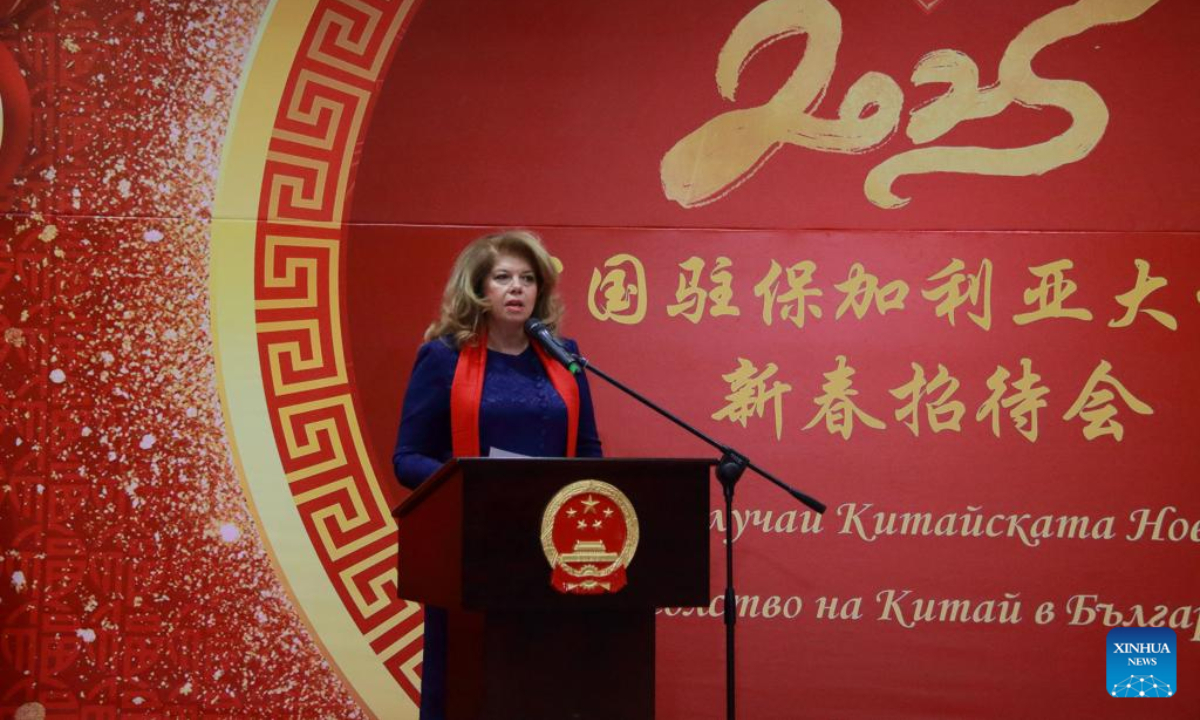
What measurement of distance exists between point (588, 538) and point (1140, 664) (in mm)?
2072

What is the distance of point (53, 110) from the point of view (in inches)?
132

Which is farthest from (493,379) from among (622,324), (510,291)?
(622,324)

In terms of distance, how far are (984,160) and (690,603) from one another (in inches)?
74.9

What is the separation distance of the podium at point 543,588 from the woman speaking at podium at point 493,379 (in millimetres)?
339

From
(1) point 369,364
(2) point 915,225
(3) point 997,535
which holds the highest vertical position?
(2) point 915,225

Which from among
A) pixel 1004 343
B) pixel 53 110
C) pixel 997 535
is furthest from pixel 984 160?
pixel 53 110

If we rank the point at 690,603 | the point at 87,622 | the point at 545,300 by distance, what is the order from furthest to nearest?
the point at 87,622, the point at 545,300, the point at 690,603

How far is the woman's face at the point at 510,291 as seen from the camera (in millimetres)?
2451

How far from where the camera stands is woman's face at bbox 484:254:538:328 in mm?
2451

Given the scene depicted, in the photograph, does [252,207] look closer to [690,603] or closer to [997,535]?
[690,603]

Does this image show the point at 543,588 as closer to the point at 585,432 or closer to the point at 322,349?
the point at 585,432

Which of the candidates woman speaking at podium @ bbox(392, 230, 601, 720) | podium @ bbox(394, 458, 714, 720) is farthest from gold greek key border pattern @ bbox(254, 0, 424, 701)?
podium @ bbox(394, 458, 714, 720)

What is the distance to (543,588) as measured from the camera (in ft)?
6.25

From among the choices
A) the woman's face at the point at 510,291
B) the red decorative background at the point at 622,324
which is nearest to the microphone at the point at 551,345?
the woman's face at the point at 510,291
